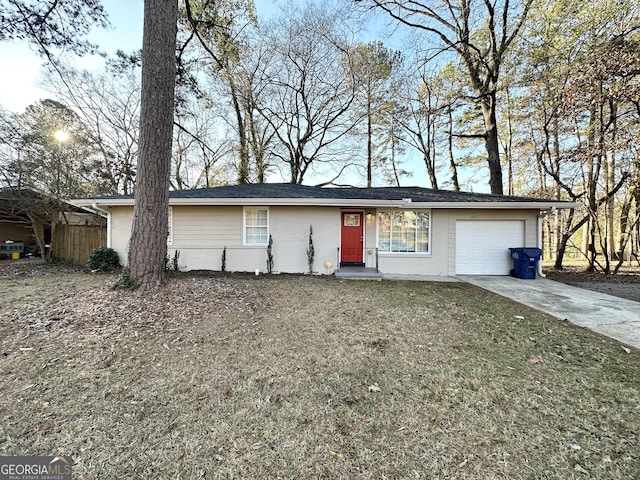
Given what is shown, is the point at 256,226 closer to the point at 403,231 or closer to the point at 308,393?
the point at 403,231

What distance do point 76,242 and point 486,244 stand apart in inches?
575

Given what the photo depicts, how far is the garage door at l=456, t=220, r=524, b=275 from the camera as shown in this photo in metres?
8.30

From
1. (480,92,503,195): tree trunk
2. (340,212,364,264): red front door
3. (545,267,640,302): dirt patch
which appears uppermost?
(480,92,503,195): tree trunk

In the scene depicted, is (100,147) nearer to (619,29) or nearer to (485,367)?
(485,367)

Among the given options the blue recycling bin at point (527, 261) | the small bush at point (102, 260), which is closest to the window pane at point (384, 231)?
the blue recycling bin at point (527, 261)

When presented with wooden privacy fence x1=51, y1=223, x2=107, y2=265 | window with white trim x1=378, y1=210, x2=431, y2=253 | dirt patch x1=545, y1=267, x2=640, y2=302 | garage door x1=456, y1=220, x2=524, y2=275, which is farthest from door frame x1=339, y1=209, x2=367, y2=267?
wooden privacy fence x1=51, y1=223, x2=107, y2=265

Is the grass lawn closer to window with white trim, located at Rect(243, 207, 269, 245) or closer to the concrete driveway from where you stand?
the concrete driveway

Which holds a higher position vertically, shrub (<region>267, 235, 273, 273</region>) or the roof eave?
the roof eave

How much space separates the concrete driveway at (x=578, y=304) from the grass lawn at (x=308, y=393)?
0.56m

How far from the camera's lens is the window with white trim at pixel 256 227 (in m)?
8.30

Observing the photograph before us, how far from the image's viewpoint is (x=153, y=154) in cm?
473

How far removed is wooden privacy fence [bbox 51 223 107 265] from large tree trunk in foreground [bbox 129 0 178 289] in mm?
6273

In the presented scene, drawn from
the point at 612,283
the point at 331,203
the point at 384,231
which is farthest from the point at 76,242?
the point at 612,283

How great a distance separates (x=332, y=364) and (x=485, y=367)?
1681mm
